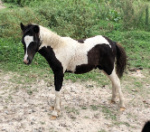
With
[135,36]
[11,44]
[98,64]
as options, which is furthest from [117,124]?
[135,36]

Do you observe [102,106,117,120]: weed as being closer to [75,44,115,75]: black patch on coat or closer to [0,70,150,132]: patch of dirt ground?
[0,70,150,132]: patch of dirt ground

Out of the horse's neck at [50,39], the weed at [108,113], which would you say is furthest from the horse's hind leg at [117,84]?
the horse's neck at [50,39]

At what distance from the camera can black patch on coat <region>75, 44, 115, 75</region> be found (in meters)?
4.38

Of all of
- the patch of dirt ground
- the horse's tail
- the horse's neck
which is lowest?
the patch of dirt ground

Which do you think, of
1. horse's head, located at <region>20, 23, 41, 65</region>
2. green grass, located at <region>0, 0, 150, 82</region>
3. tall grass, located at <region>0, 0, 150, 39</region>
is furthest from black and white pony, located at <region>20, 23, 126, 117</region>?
tall grass, located at <region>0, 0, 150, 39</region>

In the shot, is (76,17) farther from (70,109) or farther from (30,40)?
(30,40)

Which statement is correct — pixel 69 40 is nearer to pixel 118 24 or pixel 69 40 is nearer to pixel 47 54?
pixel 47 54

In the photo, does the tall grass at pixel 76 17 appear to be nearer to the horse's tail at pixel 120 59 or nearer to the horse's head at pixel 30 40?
the horse's tail at pixel 120 59

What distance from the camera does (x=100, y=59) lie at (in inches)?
177

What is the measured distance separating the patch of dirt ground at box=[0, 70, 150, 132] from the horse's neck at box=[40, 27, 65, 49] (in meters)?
1.29

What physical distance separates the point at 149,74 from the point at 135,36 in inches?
108

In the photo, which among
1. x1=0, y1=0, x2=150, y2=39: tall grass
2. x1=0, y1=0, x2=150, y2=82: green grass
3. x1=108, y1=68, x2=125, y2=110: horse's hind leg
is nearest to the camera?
x1=108, y1=68, x2=125, y2=110: horse's hind leg

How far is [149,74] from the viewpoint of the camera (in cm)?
630

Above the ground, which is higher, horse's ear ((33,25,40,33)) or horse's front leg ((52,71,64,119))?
horse's ear ((33,25,40,33))
